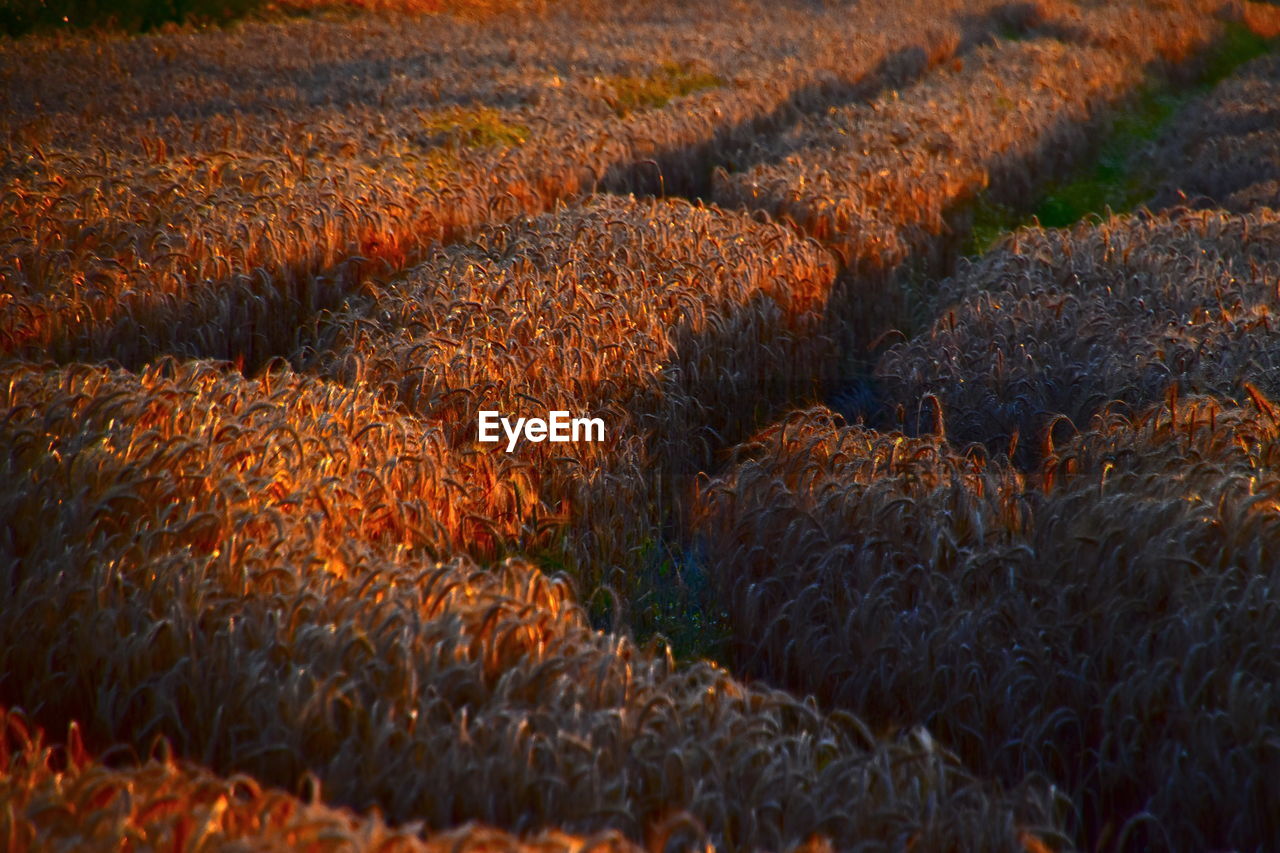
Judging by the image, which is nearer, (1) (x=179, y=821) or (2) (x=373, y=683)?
(1) (x=179, y=821)

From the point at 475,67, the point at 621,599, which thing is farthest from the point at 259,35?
the point at 621,599

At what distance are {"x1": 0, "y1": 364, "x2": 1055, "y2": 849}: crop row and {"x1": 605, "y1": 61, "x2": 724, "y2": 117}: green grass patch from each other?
1016 cm

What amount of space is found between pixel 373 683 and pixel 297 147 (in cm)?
771

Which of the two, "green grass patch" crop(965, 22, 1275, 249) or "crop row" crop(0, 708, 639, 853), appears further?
"green grass patch" crop(965, 22, 1275, 249)

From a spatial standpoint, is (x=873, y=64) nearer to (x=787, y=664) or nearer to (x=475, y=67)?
(x=475, y=67)

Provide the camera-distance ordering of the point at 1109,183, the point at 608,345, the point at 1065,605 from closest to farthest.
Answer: the point at 1065,605 → the point at 608,345 → the point at 1109,183

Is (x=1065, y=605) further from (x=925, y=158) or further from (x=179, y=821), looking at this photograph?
(x=925, y=158)

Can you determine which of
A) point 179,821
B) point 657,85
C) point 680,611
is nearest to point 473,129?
point 657,85

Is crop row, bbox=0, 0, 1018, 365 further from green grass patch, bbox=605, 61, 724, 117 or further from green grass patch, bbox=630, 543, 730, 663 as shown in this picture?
green grass patch, bbox=630, 543, 730, 663

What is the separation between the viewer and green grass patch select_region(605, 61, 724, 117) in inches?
546

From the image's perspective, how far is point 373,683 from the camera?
127 inches

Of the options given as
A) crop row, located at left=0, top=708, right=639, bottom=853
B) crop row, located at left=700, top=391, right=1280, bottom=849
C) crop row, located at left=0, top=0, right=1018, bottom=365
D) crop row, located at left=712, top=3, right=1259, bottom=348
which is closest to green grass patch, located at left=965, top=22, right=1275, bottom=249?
crop row, located at left=712, top=3, right=1259, bottom=348

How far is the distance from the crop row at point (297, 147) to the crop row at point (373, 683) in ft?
8.60

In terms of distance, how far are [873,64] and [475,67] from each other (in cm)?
741
